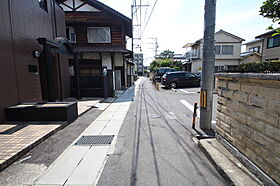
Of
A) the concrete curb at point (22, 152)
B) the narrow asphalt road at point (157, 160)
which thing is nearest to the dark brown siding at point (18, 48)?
the concrete curb at point (22, 152)

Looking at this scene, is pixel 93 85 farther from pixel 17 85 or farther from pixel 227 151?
pixel 227 151

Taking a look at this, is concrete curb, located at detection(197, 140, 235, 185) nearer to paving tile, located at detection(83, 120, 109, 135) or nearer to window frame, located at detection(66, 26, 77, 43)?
paving tile, located at detection(83, 120, 109, 135)

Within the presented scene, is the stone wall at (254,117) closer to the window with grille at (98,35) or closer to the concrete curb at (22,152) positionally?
the concrete curb at (22,152)

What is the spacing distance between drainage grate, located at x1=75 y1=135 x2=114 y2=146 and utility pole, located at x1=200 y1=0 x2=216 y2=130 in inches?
111

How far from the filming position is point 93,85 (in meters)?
9.70

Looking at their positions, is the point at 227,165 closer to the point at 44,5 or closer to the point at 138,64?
the point at 44,5

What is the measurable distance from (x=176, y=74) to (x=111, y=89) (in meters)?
7.85

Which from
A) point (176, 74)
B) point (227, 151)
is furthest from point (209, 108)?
point (176, 74)

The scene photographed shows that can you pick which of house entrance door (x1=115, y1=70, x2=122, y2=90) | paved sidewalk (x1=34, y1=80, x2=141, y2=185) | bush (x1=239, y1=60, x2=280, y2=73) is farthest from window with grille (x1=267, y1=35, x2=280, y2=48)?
paved sidewalk (x1=34, y1=80, x2=141, y2=185)

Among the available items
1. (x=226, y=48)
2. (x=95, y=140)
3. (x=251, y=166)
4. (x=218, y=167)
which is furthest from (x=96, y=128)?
(x=226, y=48)

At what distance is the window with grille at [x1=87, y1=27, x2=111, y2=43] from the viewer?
42.1 ft

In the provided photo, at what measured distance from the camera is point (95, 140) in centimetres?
379

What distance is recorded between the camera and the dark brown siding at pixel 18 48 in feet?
15.0

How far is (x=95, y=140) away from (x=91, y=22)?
11.9m
